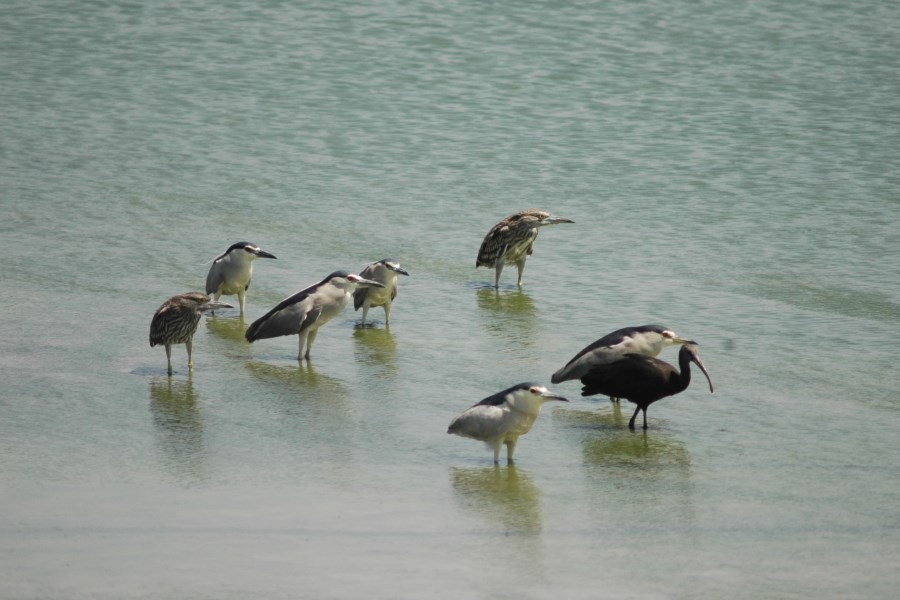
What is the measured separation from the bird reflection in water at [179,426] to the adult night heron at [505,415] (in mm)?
1841

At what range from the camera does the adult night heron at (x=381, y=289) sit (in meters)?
13.8

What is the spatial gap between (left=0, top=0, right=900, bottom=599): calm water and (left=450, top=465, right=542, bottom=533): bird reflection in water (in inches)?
1.4

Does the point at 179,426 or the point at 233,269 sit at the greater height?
the point at 179,426

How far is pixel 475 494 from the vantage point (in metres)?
9.72

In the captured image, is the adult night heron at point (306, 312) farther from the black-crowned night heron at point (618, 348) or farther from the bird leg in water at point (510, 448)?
the bird leg in water at point (510, 448)

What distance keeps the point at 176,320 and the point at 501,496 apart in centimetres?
366

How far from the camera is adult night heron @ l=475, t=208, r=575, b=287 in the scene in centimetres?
1550

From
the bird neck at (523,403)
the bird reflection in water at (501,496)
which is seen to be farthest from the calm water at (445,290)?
the bird neck at (523,403)

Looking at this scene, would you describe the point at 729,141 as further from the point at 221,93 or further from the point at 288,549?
the point at 288,549

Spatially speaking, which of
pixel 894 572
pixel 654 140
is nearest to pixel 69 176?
pixel 654 140

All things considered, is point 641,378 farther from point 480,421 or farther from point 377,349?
point 377,349

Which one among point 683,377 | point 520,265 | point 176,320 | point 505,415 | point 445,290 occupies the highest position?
point 505,415

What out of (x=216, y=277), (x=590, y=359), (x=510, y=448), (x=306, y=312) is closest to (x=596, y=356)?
(x=590, y=359)

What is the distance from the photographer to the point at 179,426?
1094 cm
